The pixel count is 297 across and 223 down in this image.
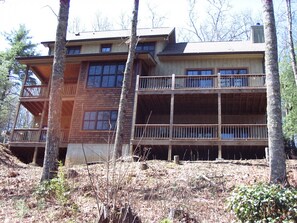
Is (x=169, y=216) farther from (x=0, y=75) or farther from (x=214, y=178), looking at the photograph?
(x=0, y=75)

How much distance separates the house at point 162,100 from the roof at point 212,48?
0.06 metres

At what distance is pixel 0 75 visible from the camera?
785 inches

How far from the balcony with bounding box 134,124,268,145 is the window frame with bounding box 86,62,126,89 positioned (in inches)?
134

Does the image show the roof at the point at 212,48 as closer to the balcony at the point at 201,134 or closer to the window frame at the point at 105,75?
the window frame at the point at 105,75

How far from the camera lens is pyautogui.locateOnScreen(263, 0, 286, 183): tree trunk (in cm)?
763

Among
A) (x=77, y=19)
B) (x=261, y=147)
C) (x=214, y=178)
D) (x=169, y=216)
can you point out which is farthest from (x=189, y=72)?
(x=77, y=19)

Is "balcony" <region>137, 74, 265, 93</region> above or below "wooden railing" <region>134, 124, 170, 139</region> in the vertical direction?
above

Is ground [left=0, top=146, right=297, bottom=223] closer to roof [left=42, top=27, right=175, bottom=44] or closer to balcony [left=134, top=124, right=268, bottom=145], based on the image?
balcony [left=134, top=124, right=268, bottom=145]

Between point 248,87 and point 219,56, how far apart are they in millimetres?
3873

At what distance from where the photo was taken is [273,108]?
809 centimetres

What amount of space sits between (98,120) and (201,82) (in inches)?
258

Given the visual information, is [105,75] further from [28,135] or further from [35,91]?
[28,135]

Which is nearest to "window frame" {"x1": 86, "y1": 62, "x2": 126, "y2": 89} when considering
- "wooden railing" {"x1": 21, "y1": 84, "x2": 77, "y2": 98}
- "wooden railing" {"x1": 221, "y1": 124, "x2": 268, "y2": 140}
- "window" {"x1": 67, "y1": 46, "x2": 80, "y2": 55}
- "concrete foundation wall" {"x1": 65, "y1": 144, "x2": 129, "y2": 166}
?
"wooden railing" {"x1": 21, "y1": 84, "x2": 77, "y2": 98}

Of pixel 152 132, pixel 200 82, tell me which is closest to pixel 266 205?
pixel 152 132
